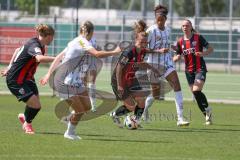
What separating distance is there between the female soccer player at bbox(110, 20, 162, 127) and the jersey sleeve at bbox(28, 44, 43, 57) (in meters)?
2.00

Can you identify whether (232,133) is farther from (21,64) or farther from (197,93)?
(21,64)

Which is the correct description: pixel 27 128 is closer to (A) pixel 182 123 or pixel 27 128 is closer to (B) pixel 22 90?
(B) pixel 22 90

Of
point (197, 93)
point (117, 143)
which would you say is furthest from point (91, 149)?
point (197, 93)

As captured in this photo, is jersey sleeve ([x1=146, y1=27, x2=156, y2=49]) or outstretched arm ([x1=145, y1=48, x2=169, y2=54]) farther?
jersey sleeve ([x1=146, y1=27, x2=156, y2=49])

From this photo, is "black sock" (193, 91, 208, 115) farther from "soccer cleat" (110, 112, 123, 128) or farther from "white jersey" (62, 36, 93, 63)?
"white jersey" (62, 36, 93, 63)

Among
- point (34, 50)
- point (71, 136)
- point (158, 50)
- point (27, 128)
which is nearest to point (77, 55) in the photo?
point (34, 50)

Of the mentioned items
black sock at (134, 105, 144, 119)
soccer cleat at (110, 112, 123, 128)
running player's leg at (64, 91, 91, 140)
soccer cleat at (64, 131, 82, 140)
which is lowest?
soccer cleat at (110, 112, 123, 128)

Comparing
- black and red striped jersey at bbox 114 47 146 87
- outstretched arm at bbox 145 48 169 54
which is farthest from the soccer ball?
outstretched arm at bbox 145 48 169 54

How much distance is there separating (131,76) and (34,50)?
2.86 m

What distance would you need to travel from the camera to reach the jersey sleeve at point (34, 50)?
1282 centimetres

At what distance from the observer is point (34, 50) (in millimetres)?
12875

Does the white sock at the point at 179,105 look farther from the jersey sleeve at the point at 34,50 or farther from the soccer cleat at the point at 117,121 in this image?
the jersey sleeve at the point at 34,50

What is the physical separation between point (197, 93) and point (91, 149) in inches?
219

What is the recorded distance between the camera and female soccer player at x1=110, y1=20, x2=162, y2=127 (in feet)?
47.3
